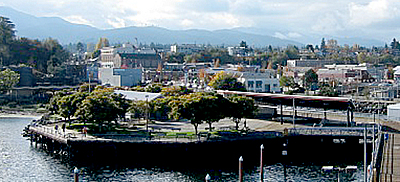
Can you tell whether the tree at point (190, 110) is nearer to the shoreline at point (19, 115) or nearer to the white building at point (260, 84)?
the shoreline at point (19, 115)

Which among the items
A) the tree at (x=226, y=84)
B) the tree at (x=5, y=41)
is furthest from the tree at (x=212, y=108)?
the tree at (x=5, y=41)

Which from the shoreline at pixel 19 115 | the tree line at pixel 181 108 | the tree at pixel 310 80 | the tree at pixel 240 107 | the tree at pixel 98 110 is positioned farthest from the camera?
the tree at pixel 310 80

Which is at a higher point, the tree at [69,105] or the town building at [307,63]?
the town building at [307,63]

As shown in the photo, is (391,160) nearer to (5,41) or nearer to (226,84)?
(226,84)

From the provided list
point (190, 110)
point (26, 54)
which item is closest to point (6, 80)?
point (26, 54)

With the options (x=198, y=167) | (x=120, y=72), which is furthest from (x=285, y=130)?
(x=120, y=72)

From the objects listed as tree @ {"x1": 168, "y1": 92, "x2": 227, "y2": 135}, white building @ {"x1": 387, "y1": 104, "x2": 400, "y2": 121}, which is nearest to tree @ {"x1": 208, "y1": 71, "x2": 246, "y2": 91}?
white building @ {"x1": 387, "y1": 104, "x2": 400, "y2": 121}

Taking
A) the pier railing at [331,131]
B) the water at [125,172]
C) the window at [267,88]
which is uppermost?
the window at [267,88]

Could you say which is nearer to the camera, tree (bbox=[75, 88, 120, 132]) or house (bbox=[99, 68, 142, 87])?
tree (bbox=[75, 88, 120, 132])

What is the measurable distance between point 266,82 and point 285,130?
156 feet

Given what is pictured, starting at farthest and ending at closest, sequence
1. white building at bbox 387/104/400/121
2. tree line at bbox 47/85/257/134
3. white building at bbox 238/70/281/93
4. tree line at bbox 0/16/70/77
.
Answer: tree line at bbox 0/16/70/77, white building at bbox 238/70/281/93, white building at bbox 387/104/400/121, tree line at bbox 47/85/257/134

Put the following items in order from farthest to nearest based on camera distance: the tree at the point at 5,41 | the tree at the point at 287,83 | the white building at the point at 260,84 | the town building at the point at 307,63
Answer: the town building at the point at 307,63, the tree at the point at 5,41, the tree at the point at 287,83, the white building at the point at 260,84

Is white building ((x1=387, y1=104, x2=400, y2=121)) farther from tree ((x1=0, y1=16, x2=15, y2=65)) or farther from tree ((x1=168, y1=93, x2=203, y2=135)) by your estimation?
tree ((x1=0, y1=16, x2=15, y2=65))

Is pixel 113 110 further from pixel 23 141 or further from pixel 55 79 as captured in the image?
pixel 55 79
